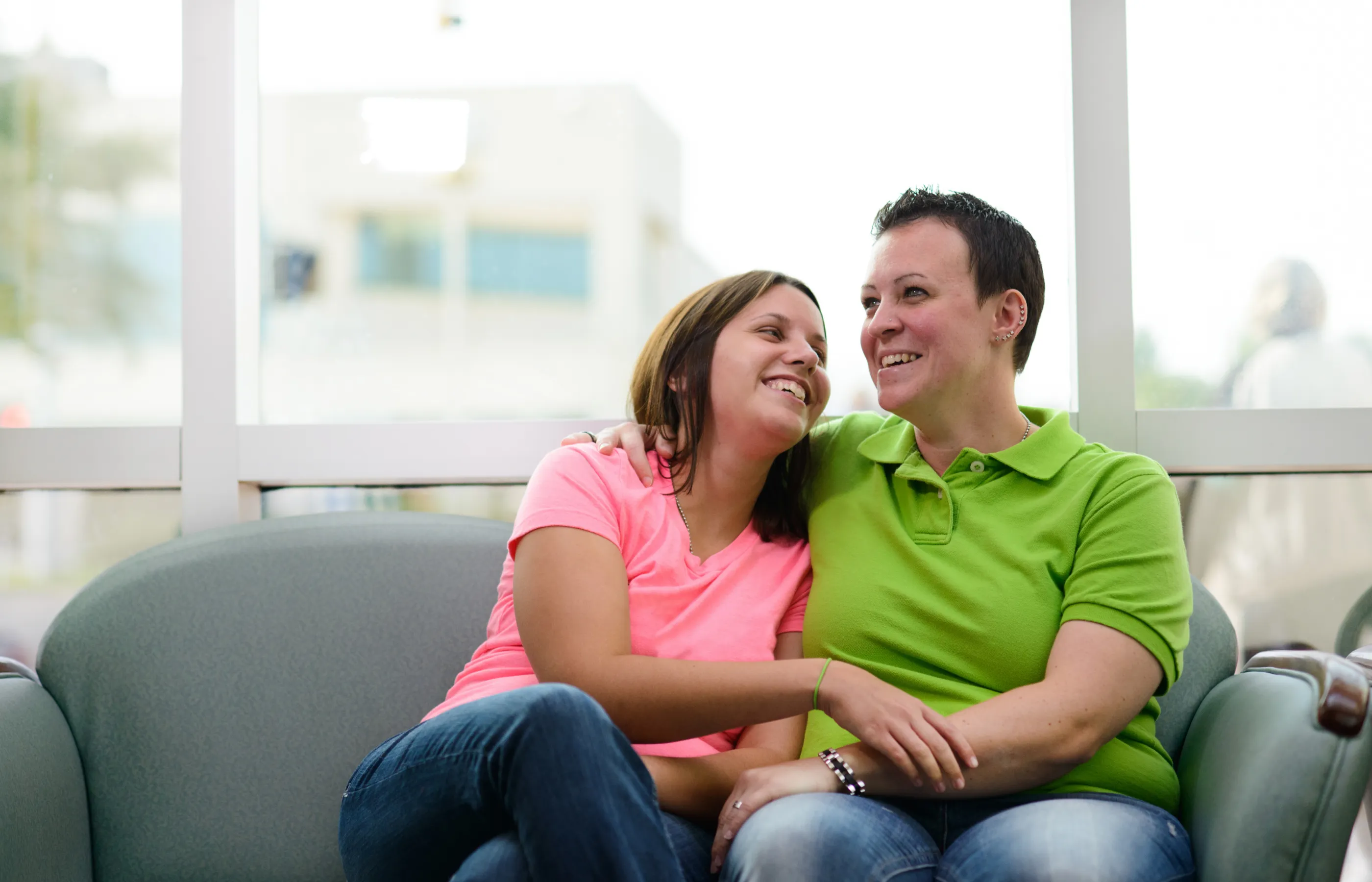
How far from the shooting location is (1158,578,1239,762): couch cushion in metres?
1.56

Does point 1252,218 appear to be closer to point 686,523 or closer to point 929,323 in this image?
point 929,323

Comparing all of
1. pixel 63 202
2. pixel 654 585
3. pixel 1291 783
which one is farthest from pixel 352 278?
pixel 1291 783

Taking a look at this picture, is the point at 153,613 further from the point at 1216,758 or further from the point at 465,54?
the point at 1216,758

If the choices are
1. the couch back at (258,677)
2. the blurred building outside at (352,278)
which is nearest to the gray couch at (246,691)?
the couch back at (258,677)

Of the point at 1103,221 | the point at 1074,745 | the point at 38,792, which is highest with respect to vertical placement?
the point at 1103,221

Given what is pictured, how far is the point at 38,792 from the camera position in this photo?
1.45m

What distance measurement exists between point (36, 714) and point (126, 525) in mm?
579

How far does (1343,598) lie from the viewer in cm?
197

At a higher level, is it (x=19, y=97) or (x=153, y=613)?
(x=19, y=97)

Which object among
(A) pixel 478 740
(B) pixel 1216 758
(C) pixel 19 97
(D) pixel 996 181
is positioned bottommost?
(B) pixel 1216 758

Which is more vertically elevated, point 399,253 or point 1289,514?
point 399,253

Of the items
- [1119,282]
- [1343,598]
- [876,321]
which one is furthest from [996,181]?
[1343,598]

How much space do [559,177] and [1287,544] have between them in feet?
5.36

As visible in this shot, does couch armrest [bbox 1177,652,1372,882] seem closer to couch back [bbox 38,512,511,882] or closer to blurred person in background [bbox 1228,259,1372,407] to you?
blurred person in background [bbox 1228,259,1372,407]
